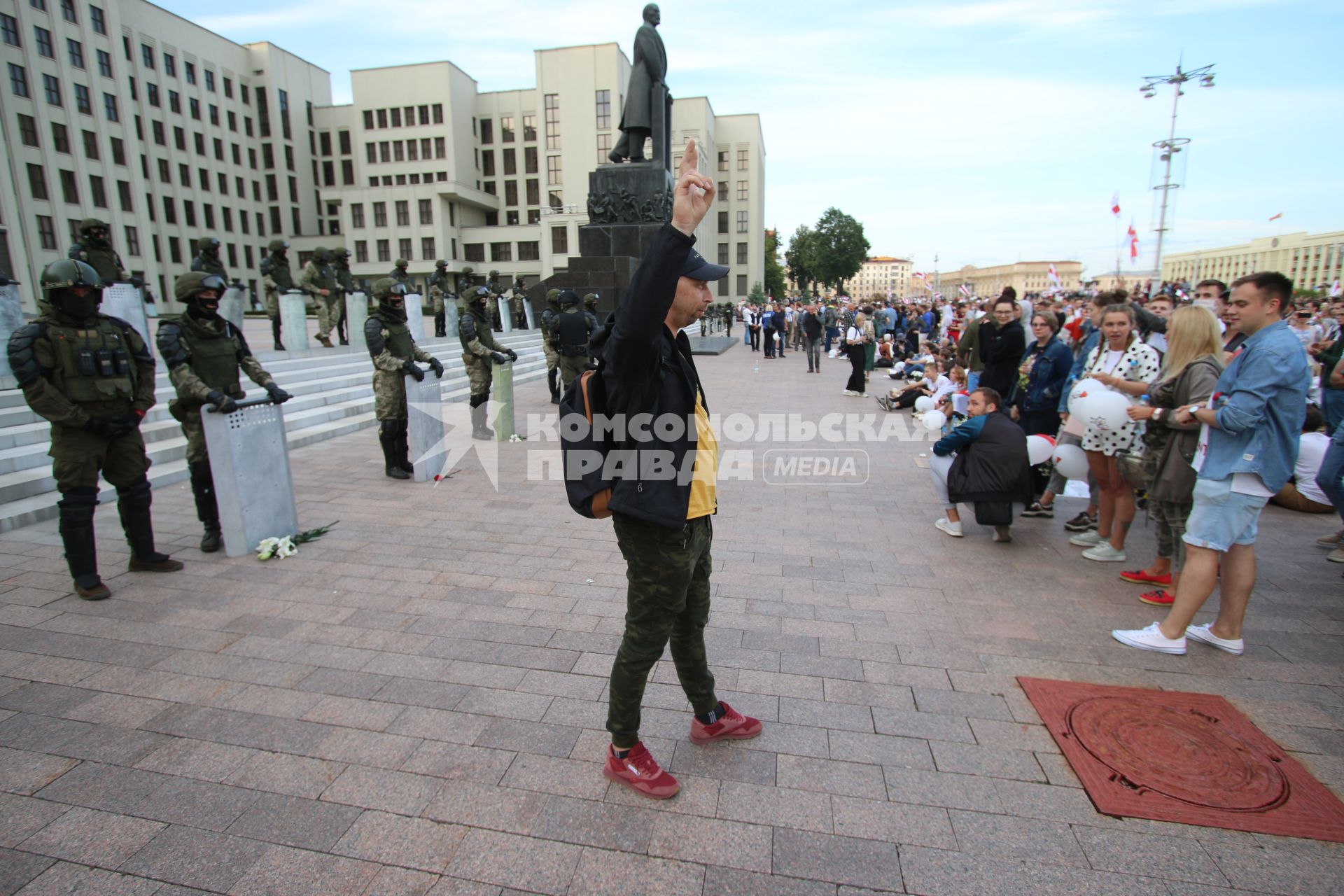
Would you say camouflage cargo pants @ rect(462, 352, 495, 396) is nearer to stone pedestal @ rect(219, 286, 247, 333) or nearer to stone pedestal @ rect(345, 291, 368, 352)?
stone pedestal @ rect(219, 286, 247, 333)

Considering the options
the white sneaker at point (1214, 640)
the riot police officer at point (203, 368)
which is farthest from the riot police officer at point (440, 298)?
the white sneaker at point (1214, 640)

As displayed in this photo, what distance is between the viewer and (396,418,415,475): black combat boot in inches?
294

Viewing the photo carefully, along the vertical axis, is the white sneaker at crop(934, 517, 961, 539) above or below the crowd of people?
below

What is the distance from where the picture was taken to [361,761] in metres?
2.80

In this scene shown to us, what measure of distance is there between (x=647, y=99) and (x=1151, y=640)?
16.7 meters

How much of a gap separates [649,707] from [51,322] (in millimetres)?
4451

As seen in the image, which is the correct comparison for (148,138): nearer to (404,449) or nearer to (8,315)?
(8,315)

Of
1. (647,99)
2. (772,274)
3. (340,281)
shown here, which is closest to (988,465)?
(340,281)

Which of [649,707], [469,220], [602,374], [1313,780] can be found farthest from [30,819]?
[469,220]

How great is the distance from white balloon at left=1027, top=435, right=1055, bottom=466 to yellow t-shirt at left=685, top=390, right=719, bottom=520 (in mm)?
4424

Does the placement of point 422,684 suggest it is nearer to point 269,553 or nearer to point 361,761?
point 361,761

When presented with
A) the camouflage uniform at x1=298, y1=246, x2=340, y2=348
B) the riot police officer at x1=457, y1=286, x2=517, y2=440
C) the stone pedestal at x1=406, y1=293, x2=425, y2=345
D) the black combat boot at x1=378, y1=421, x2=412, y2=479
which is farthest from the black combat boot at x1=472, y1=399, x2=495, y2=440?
the camouflage uniform at x1=298, y1=246, x2=340, y2=348

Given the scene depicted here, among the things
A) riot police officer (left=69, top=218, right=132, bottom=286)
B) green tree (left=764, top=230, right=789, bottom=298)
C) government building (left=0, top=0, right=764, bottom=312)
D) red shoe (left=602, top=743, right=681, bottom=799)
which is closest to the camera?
red shoe (left=602, top=743, right=681, bottom=799)

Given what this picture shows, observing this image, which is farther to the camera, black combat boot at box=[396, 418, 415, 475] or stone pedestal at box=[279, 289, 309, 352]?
stone pedestal at box=[279, 289, 309, 352]
